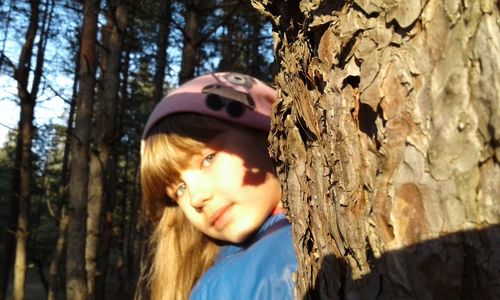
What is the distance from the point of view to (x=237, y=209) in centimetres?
174

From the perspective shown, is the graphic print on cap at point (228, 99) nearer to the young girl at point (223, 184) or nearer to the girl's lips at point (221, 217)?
the young girl at point (223, 184)

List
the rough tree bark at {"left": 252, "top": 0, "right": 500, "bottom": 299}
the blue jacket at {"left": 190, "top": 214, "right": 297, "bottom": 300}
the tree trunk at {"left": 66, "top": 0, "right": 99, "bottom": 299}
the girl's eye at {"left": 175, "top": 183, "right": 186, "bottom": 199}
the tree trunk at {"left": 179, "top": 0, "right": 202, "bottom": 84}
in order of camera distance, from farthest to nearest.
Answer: the tree trunk at {"left": 179, "top": 0, "right": 202, "bottom": 84}
the tree trunk at {"left": 66, "top": 0, "right": 99, "bottom": 299}
the girl's eye at {"left": 175, "top": 183, "right": 186, "bottom": 199}
the blue jacket at {"left": 190, "top": 214, "right": 297, "bottom": 300}
the rough tree bark at {"left": 252, "top": 0, "right": 500, "bottom": 299}

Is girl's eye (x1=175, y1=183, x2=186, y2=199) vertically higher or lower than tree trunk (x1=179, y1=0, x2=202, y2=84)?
lower

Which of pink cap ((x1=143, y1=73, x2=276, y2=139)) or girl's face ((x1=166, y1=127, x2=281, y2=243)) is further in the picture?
pink cap ((x1=143, y1=73, x2=276, y2=139))

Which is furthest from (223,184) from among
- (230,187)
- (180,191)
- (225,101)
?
(225,101)

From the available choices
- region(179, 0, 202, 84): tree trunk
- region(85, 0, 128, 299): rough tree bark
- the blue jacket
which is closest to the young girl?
the blue jacket

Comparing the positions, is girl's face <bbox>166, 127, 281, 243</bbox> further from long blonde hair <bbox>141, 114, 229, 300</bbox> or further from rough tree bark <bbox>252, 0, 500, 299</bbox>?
rough tree bark <bbox>252, 0, 500, 299</bbox>

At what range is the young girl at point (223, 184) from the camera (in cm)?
162

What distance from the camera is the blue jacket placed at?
61.1 inches

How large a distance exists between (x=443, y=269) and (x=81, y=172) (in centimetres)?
422

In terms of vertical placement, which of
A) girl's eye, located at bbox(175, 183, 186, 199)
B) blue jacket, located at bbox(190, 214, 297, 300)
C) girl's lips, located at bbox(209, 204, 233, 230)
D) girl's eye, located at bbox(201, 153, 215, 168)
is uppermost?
girl's eye, located at bbox(201, 153, 215, 168)

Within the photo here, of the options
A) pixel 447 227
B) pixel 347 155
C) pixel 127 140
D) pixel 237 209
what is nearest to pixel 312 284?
pixel 347 155

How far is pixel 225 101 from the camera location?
6.18 feet

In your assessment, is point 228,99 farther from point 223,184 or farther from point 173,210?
point 173,210
